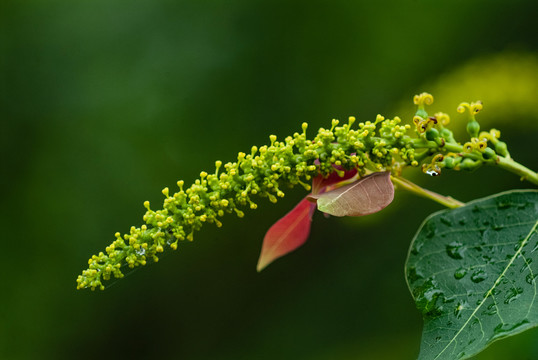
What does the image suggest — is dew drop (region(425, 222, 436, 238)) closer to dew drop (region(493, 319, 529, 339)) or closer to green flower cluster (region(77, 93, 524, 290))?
green flower cluster (region(77, 93, 524, 290))

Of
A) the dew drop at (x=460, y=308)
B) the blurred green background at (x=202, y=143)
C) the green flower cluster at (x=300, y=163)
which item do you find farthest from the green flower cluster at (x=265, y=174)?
the blurred green background at (x=202, y=143)

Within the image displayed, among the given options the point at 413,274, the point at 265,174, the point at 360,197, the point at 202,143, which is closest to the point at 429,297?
the point at 413,274

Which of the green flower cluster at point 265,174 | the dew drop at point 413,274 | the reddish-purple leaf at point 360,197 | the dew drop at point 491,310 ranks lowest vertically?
the dew drop at point 491,310

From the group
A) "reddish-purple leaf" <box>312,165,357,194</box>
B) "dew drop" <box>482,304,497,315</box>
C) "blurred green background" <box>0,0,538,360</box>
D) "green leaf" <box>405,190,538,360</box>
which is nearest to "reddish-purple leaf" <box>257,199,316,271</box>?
"reddish-purple leaf" <box>312,165,357,194</box>

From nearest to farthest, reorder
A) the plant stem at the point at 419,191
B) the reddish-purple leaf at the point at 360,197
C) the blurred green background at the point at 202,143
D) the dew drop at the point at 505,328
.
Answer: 1. the dew drop at the point at 505,328
2. the reddish-purple leaf at the point at 360,197
3. the plant stem at the point at 419,191
4. the blurred green background at the point at 202,143

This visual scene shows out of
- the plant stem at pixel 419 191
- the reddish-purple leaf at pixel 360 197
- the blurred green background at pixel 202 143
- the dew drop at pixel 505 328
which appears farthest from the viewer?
the blurred green background at pixel 202 143

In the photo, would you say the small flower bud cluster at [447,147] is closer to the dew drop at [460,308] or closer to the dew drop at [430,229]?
the dew drop at [430,229]
